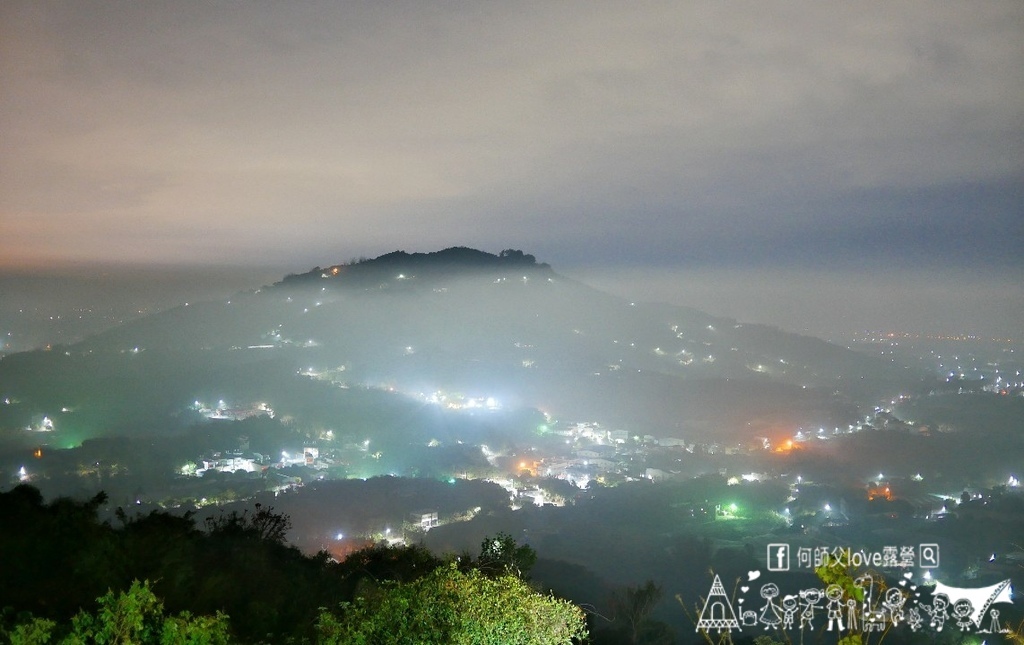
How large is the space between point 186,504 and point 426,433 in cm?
1540

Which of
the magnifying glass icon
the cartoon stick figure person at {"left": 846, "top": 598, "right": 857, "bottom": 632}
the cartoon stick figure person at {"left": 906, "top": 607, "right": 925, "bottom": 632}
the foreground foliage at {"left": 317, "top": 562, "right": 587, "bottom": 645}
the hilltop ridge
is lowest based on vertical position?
the magnifying glass icon

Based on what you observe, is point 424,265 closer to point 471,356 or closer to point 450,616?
point 471,356

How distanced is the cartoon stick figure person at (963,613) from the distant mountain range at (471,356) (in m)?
29.7

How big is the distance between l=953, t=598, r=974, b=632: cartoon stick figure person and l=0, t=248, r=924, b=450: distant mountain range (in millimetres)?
29675

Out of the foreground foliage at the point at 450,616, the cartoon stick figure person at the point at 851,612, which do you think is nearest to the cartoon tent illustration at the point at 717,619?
the cartoon stick figure person at the point at 851,612

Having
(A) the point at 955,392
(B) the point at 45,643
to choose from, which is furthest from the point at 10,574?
(A) the point at 955,392

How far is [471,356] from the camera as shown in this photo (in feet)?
202

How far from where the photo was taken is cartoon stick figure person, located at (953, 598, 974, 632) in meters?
13.8

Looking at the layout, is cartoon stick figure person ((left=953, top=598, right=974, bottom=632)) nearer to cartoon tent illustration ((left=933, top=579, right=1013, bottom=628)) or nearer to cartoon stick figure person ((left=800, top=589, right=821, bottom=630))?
cartoon tent illustration ((left=933, top=579, right=1013, bottom=628))

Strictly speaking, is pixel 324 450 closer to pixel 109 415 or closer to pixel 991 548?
pixel 109 415

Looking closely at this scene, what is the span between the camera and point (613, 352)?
72000 mm

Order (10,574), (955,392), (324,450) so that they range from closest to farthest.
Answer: (10,574), (324,450), (955,392)

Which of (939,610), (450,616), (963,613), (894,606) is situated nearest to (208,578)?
(450,616)

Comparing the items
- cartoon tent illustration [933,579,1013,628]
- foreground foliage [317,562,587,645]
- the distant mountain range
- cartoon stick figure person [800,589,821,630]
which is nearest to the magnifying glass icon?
cartoon tent illustration [933,579,1013,628]
